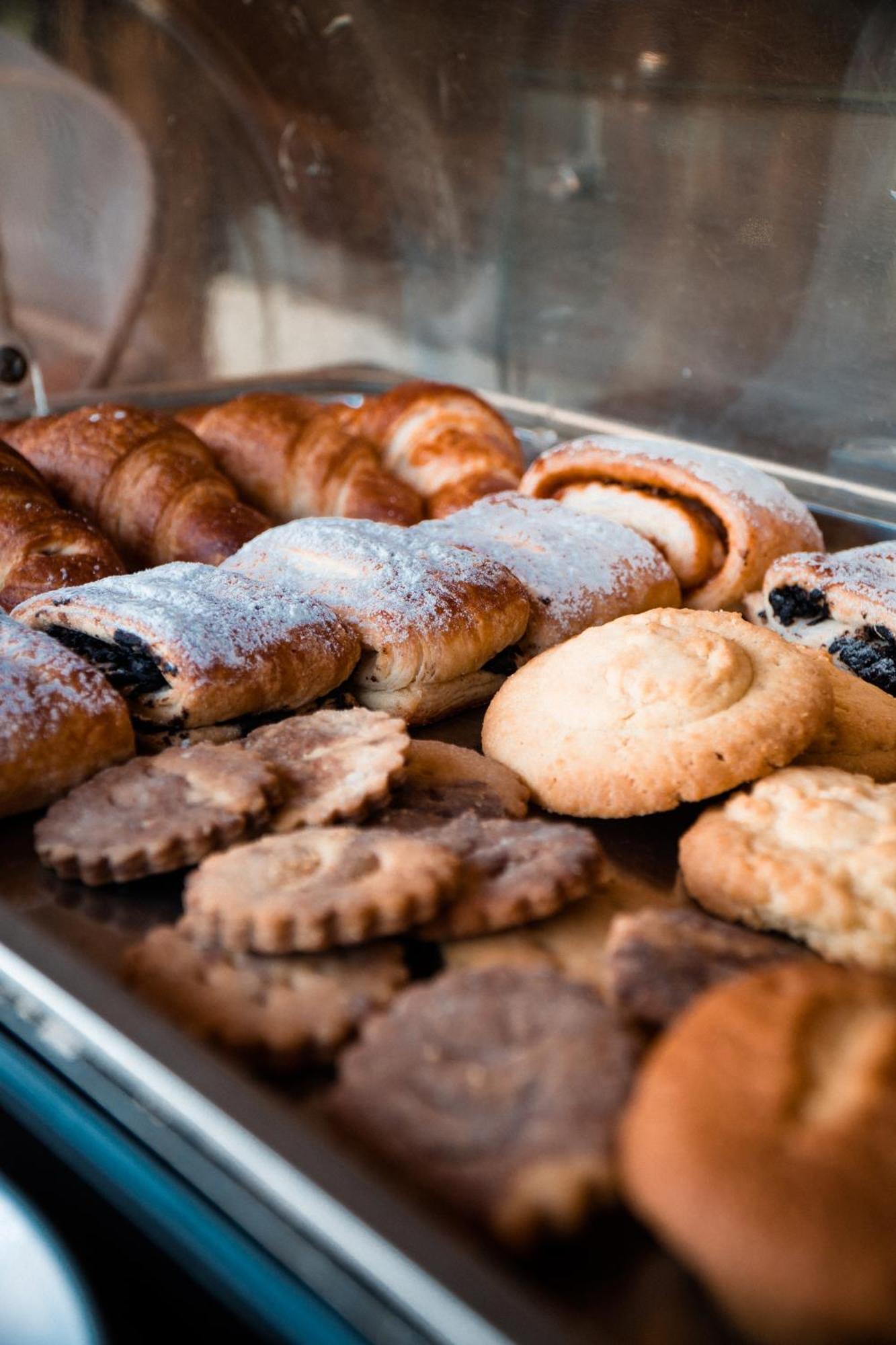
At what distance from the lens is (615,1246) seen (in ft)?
3.08

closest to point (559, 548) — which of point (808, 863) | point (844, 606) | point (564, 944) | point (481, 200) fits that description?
point (844, 606)

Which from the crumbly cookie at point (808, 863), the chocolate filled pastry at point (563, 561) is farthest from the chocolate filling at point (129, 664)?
the crumbly cookie at point (808, 863)

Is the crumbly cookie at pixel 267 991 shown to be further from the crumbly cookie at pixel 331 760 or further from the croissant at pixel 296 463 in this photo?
the croissant at pixel 296 463

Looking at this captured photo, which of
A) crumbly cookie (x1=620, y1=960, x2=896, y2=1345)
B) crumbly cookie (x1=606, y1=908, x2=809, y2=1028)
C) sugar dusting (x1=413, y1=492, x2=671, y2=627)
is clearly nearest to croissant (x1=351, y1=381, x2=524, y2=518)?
sugar dusting (x1=413, y1=492, x2=671, y2=627)

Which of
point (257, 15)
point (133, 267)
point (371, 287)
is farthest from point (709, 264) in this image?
point (133, 267)

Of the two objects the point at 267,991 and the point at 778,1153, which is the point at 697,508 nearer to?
the point at 267,991

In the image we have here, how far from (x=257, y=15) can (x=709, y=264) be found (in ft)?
5.81

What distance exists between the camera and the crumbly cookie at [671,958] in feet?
3.60

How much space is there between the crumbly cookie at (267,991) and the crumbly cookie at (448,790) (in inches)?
11.6

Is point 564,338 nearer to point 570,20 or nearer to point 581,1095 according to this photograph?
point 570,20

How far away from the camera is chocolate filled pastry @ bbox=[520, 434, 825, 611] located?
7.88 feet

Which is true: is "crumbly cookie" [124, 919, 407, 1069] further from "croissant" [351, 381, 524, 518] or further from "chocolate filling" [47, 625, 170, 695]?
"croissant" [351, 381, 524, 518]

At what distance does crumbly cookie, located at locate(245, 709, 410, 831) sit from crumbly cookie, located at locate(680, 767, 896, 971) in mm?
432

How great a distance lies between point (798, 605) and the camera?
2137 mm
